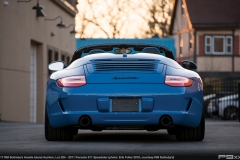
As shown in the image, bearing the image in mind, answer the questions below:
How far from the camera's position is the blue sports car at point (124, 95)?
341 inches

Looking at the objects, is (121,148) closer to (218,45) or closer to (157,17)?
(218,45)

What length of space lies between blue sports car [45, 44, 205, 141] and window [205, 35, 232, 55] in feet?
139

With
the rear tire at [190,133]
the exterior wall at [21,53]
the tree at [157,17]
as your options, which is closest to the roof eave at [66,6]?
the exterior wall at [21,53]

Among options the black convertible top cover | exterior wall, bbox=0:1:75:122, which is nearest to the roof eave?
exterior wall, bbox=0:1:75:122

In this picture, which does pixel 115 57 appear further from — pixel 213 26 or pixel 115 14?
pixel 115 14

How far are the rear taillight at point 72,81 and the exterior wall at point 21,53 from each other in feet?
37.2

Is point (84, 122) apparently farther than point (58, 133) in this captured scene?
No

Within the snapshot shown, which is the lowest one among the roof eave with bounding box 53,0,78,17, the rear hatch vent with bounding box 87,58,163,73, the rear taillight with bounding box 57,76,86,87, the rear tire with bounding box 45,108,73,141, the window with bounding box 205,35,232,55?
the rear tire with bounding box 45,108,73,141

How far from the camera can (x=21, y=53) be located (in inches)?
912

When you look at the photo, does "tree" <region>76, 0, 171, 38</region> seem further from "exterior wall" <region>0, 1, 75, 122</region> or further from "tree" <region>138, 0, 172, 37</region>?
"exterior wall" <region>0, 1, 75, 122</region>

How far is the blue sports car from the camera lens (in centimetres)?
866

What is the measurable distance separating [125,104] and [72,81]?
0.68 metres

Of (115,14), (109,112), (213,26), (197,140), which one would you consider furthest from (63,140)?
(115,14)

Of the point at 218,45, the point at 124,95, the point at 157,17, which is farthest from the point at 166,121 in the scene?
the point at 157,17
